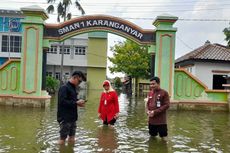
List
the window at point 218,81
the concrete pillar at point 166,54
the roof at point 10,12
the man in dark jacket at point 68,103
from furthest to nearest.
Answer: the roof at point 10,12 < the window at point 218,81 < the concrete pillar at point 166,54 < the man in dark jacket at point 68,103

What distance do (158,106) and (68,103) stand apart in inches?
98.8

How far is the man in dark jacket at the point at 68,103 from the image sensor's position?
8171mm

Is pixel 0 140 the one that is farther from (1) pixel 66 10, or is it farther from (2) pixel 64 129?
(1) pixel 66 10

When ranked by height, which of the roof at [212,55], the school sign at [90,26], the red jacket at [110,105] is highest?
the school sign at [90,26]

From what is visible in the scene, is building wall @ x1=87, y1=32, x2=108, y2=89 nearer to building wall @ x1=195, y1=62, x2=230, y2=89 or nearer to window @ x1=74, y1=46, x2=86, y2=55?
window @ x1=74, y1=46, x2=86, y2=55

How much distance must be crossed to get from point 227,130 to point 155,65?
773 centimetres

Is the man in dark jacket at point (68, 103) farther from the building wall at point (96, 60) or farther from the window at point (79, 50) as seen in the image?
the window at point (79, 50)

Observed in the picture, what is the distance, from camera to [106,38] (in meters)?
53.4

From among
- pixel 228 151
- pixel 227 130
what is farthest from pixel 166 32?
pixel 228 151

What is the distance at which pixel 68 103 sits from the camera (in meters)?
8.12

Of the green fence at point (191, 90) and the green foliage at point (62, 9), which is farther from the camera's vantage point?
the green foliage at point (62, 9)

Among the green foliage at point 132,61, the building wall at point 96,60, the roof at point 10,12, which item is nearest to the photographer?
the green foliage at point 132,61

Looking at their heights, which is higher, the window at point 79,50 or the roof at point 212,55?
the window at point 79,50

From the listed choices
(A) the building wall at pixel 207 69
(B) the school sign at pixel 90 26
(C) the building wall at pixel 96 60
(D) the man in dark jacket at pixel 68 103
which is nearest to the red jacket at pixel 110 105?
(D) the man in dark jacket at pixel 68 103
